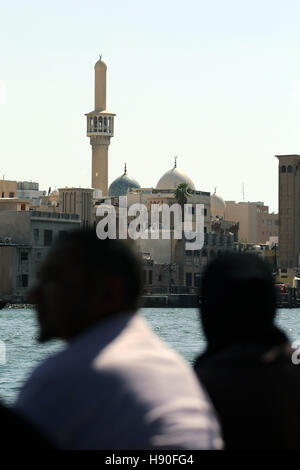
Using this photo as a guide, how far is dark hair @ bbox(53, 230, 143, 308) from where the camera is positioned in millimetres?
2986

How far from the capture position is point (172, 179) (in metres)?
122

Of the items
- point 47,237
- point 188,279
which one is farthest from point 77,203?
point 47,237

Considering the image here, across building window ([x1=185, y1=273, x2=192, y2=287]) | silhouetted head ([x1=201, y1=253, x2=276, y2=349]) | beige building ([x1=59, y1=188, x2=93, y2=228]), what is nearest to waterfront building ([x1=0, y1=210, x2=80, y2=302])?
beige building ([x1=59, y1=188, x2=93, y2=228])

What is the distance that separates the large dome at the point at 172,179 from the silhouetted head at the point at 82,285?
118393 mm

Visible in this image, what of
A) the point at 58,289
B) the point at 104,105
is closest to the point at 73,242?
the point at 58,289

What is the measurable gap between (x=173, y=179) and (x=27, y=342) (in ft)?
248

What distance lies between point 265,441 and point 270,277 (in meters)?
0.44

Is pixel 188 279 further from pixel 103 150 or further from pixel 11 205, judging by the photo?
pixel 103 150

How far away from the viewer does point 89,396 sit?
2797 mm

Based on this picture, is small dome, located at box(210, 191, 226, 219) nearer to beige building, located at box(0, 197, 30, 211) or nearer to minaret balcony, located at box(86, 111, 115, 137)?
minaret balcony, located at box(86, 111, 115, 137)

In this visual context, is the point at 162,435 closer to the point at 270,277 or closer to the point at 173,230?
the point at 270,277

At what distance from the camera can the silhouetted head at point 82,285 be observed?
9.78 feet

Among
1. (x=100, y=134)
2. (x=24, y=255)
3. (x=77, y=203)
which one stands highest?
(x=100, y=134)

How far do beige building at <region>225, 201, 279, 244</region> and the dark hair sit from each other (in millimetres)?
127428
